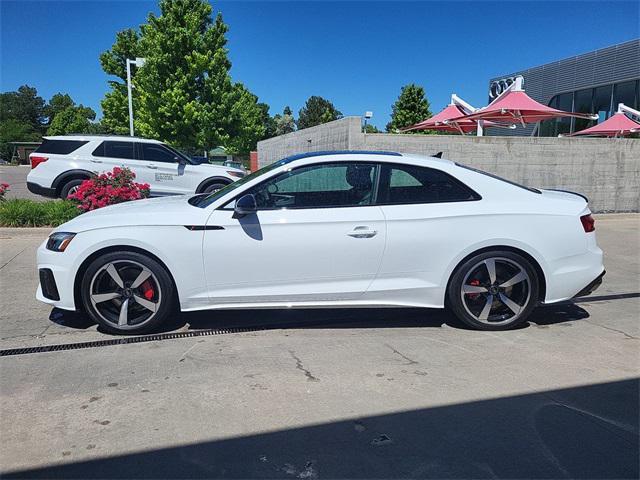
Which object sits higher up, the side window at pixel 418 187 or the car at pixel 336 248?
the side window at pixel 418 187

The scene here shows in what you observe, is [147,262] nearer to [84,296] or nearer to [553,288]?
[84,296]

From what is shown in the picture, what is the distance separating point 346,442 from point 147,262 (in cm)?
234

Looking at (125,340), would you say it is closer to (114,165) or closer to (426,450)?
(426,450)

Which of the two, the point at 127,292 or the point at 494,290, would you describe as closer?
the point at 127,292

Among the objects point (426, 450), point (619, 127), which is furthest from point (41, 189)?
point (619, 127)

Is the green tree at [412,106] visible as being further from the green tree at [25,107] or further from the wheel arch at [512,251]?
the green tree at [25,107]

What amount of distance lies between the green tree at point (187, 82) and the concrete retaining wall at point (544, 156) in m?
13.4

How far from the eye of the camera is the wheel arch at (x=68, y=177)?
1064 centimetres

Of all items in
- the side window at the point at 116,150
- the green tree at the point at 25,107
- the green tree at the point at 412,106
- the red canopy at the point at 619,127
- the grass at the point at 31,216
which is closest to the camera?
the grass at the point at 31,216

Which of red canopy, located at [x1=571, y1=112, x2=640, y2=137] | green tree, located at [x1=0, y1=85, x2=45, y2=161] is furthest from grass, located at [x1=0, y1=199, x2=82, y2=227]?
green tree, located at [x1=0, y1=85, x2=45, y2=161]

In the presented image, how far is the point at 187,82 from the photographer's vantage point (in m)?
23.2

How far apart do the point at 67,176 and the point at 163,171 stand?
6.77ft

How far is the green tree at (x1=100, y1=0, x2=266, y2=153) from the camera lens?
893 inches

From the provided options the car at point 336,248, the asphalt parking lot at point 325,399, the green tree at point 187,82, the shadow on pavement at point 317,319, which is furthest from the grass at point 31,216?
the green tree at point 187,82
